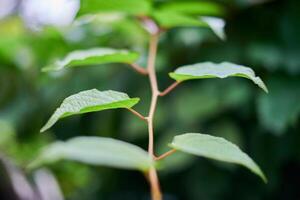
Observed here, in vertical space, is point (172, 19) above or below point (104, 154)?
above

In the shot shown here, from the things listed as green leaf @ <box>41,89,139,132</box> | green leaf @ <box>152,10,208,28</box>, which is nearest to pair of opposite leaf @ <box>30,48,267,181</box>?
green leaf @ <box>41,89,139,132</box>

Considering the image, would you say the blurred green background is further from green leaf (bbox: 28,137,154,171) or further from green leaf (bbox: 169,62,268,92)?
green leaf (bbox: 28,137,154,171)

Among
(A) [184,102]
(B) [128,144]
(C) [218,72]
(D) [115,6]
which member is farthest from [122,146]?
(A) [184,102]

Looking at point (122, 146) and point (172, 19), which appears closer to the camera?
point (122, 146)

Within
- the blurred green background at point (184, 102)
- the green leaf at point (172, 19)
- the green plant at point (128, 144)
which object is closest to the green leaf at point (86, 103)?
the green plant at point (128, 144)

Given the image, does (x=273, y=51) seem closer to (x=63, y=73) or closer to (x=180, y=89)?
(x=180, y=89)

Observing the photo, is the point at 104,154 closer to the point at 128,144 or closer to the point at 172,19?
the point at 128,144
